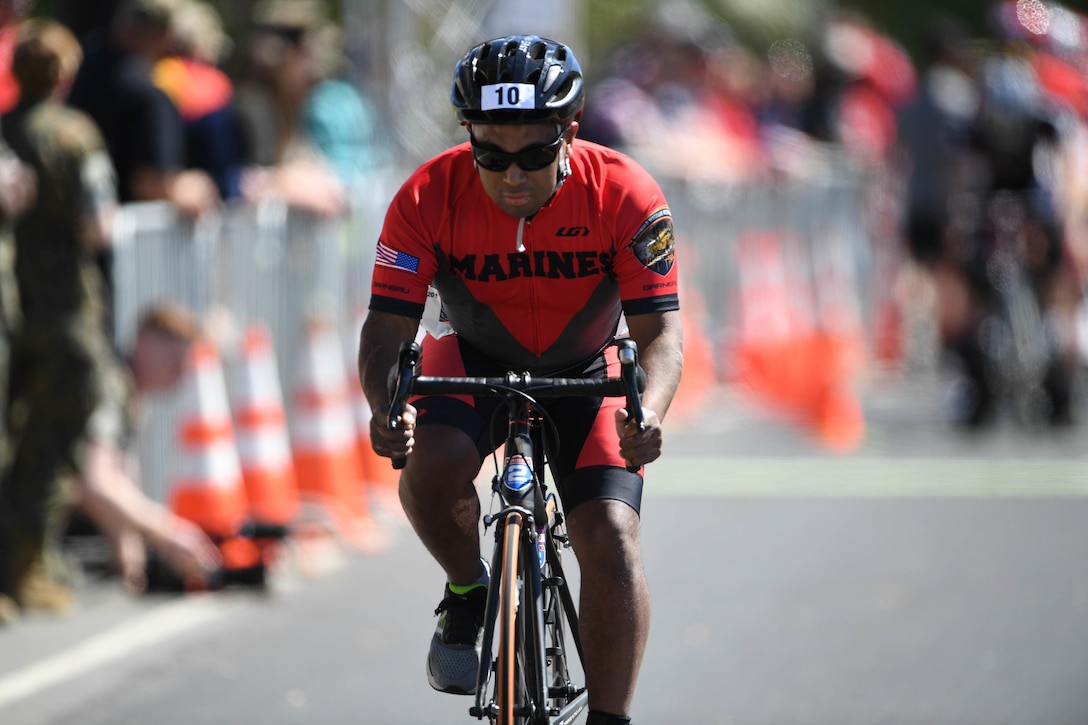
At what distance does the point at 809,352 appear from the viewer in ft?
53.2

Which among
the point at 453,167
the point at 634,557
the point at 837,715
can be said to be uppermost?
the point at 453,167

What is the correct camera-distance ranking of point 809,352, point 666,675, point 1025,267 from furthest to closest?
point 809,352, point 1025,267, point 666,675

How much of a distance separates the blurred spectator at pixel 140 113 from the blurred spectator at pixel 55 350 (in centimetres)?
76

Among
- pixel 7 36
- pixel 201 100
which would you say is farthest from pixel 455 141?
pixel 201 100

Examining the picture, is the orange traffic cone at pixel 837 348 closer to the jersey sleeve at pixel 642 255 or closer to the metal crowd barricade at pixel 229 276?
the metal crowd barricade at pixel 229 276

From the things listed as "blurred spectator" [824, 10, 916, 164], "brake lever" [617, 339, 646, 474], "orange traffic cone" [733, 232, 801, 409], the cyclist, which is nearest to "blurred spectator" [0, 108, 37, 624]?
the cyclist

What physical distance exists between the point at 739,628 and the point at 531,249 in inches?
138

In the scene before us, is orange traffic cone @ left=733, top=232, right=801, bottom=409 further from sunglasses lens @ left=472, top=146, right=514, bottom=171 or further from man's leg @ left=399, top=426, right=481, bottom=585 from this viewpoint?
sunglasses lens @ left=472, top=146, right=514, bottom=171

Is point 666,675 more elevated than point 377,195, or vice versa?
point 377,195

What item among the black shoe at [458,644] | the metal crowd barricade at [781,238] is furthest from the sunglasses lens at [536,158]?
the metal crowd barricade at [781,238]

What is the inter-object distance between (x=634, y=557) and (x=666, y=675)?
255 centimetres

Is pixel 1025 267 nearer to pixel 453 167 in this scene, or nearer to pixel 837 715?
pixel 837 715

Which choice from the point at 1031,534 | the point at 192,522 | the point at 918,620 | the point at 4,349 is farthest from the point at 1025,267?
the point at 4,349

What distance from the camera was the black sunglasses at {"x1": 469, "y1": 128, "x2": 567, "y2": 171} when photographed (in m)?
5.20
